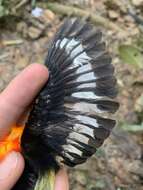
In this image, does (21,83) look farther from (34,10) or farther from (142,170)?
(34,10)

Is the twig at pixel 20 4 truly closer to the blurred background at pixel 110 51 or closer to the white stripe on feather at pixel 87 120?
the blurred background at pixel 110 51

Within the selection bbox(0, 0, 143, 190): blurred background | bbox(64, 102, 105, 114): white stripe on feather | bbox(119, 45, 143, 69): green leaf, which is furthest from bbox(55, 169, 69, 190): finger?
bbox(119, 45, 143, 69): green leaf

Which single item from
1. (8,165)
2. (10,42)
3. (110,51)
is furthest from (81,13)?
(8,165)

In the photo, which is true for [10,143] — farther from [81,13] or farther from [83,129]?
[81,13]

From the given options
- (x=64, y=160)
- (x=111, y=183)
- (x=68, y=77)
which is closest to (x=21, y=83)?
(x=68, y=77)

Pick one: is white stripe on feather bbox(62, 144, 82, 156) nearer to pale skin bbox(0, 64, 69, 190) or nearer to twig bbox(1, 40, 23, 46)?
pale skin bbox(0, 64, 69, 190)

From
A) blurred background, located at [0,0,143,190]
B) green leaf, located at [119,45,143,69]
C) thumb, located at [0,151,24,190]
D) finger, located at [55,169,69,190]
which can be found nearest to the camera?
thumb, located at [0,151,24,190]

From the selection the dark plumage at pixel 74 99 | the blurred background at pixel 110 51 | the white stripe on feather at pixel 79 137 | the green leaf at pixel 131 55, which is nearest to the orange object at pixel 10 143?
the dark plumage at pixel 74 99
